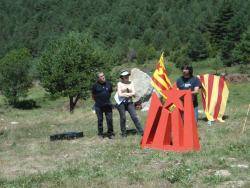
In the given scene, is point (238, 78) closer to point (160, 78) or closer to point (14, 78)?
point (14, 78)

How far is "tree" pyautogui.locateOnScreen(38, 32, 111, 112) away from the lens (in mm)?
53438

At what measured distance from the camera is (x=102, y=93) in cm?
1521

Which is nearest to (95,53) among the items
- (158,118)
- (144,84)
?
(144,84)

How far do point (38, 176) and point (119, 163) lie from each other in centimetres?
187

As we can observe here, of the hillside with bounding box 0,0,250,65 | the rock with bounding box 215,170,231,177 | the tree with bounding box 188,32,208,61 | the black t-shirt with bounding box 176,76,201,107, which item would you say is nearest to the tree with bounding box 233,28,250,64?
the hillside with bounding box 0,0,250,65

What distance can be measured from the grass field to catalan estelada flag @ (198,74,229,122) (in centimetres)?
108

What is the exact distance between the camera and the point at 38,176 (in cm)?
1031

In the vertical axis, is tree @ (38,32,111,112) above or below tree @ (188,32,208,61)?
above

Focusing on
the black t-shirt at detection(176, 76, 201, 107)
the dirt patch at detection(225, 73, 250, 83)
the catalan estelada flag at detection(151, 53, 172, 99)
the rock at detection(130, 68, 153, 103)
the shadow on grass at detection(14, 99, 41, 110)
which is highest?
the black t-shirt at detection(176, 76, 201, 107)

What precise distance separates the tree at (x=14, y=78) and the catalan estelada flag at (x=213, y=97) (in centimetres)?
5847

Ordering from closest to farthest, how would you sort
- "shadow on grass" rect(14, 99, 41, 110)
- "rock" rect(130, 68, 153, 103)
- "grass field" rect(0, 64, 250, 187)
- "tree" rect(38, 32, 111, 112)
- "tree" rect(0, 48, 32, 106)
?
1. "grass field" rect(0, 64, 250, 187)
2. "rock" rect(130, 68, 153, 103)
3. "tree" rect(38, 32, 111, 112)
4. "shadow on grass" rect(14, 99, 41, 110)
5. "tree" rect(0, 48, 32, 106)

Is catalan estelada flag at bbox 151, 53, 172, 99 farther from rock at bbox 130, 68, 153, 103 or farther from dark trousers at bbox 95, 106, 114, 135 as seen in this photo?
dark trousers at bbox 95, 106, 114, 135

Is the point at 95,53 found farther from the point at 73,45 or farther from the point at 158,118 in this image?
the point at 158,118

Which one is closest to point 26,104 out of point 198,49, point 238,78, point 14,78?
point 14,78
